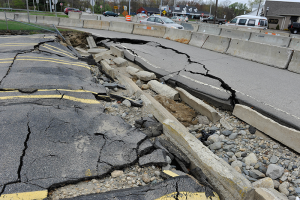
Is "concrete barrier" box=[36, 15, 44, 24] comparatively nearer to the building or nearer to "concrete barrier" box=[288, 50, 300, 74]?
"concrete barrier" box=[288, 50, 300, 74]

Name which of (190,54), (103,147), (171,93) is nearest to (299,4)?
(190,54)

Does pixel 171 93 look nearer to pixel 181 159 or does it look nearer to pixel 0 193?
pixel 181 159

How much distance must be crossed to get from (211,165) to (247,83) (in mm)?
4350

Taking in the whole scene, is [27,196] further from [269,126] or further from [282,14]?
[282,14]

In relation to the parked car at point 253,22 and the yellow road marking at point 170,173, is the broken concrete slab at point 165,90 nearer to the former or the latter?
the yellow road marking at point 170,173

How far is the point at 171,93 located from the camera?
Result: 6312 mm

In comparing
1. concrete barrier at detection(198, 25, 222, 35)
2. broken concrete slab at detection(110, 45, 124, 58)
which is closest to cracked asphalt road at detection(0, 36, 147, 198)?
broken concrete slab at detection(110, 45, 124, 58)

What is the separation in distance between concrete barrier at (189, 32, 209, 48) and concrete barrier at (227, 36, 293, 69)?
2.05 meters

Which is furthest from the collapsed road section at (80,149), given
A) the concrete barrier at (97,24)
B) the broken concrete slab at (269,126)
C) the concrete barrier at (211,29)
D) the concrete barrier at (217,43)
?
the concrete barrier at (211,29)

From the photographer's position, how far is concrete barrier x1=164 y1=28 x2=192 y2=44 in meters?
13.4

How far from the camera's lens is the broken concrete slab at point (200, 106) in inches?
208

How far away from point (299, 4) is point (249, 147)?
218 feet

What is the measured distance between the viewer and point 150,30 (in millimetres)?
16031

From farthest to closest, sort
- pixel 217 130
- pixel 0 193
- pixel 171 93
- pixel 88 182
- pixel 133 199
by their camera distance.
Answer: pixel 171 93
pixel 217 130
pixel 88 182
pixel 133 199
pixel 0 193
